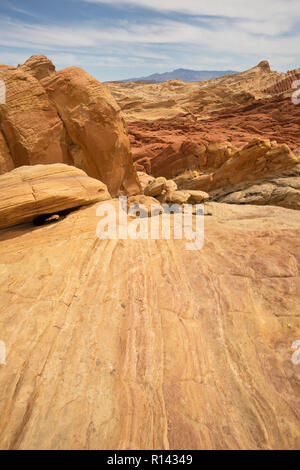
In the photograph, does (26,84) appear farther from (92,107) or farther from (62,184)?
(62,184)

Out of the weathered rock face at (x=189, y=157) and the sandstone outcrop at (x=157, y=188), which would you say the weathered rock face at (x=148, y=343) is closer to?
the sandstone outcrop at (x=157, y=188)

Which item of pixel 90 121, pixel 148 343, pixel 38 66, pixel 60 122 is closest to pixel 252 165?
pixel 90 121

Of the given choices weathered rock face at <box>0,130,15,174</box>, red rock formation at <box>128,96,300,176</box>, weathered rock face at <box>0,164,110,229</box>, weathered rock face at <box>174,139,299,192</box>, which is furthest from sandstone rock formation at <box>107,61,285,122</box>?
weathered rock face at <box>0,164,110,229</box>

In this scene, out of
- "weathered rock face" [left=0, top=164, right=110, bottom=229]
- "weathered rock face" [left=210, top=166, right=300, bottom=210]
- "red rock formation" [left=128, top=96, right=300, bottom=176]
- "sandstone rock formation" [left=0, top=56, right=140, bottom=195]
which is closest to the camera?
"weathered rock face" [left=0, top=164, right=110, bottom=229]

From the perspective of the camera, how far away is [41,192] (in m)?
3.95

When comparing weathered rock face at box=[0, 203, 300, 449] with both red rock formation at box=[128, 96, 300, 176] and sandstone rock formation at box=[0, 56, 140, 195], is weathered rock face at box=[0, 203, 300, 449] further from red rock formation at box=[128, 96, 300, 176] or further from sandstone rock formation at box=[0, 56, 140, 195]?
red rock formation at box=[128, 96, 300, 176]

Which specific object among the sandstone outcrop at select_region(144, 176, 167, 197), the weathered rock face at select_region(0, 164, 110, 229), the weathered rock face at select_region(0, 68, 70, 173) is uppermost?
the weathered rock face at select_region(0, 68, 70, 173)

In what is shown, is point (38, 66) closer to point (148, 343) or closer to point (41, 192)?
point (41, 192)

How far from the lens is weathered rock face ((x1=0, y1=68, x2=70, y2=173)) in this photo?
5844 mm

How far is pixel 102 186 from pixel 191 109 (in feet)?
104

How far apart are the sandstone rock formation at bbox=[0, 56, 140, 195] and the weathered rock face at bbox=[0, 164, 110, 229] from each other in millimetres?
2107

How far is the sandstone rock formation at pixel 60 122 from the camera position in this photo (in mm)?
5953

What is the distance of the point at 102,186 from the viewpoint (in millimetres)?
4758

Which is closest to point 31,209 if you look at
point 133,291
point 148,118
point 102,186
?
point 102,186
